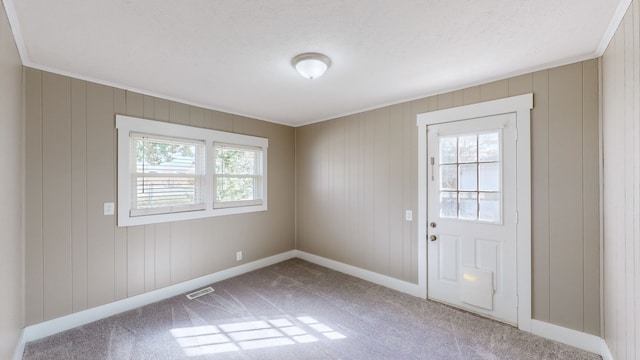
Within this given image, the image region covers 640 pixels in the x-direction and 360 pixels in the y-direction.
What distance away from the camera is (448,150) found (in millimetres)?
2963

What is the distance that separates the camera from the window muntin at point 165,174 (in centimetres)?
297

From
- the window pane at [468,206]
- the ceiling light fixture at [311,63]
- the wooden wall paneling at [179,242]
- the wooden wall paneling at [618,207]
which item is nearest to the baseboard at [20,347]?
the wooden wall paneling at [179,242]

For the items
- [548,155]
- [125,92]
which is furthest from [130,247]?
[548,155]

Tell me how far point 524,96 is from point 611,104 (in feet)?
2.15

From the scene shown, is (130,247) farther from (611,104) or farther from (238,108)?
(611,104)

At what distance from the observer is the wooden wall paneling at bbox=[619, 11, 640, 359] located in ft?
4.96

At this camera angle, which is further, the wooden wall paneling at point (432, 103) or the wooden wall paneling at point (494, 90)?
the wooden wall paneling at point (432, 103)

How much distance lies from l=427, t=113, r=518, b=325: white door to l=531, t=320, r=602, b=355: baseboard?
0.18m

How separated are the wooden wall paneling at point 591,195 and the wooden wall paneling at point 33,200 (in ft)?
15.6

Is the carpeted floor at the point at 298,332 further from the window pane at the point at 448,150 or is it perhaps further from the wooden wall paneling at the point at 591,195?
the window pane at the point at 448,150

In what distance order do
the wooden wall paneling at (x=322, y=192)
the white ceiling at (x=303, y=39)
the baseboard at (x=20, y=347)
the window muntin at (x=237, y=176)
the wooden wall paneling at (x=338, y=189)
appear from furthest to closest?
the wooden wall paneling at (x=322, y=192), the wooden wall paneling at (x=338, y=189), the window muntin at (x=237, y=176), the baseboard at (x=20, y=347), the white ceiling at (x=303, y=39)

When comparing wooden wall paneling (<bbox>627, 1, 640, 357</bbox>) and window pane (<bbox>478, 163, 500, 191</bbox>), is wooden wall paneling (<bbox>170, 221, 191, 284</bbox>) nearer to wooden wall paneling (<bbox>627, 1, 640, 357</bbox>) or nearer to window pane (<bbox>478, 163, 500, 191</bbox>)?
window pane (<bbox>478, 163, 500, 191</bbox>)

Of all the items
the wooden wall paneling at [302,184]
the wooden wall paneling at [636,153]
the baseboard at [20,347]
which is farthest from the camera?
the wooden wall paneling at [302,184]

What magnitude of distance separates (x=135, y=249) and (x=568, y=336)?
4.30m
